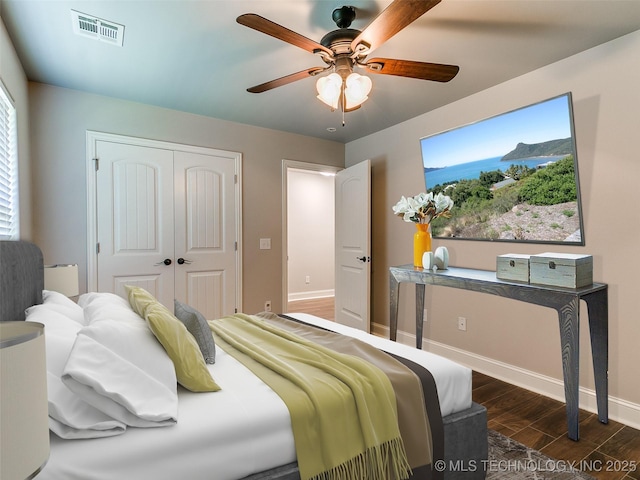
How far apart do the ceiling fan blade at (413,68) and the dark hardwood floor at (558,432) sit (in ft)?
7.21

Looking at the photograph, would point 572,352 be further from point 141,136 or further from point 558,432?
point 141,136

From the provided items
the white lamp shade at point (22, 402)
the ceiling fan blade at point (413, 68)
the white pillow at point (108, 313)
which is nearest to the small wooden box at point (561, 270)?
the ceiling fan blade at point (413, 68)

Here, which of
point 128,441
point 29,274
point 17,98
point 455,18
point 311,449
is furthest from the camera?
point 17,98

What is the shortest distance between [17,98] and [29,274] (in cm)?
149

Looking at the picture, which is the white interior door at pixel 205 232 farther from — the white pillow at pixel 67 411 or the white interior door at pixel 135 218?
the white pillow at pixel 67 411

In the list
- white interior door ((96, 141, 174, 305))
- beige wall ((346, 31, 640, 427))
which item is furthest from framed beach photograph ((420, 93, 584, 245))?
white interior door ((96, 141, 174, 305))

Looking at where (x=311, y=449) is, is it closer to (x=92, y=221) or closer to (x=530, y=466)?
(x=530, y=466)

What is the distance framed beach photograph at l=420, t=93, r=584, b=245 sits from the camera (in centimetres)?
253

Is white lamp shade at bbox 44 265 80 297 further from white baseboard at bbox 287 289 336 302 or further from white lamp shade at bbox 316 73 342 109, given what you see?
white baseboard at bbox 287 289 336 302

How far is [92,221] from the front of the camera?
126 inches

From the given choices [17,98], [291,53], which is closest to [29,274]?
[17,98]

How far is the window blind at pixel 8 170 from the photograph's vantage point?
213 cm

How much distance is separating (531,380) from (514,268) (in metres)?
1.12

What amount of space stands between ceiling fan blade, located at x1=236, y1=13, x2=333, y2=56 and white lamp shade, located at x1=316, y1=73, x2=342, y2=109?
0.14 metres
